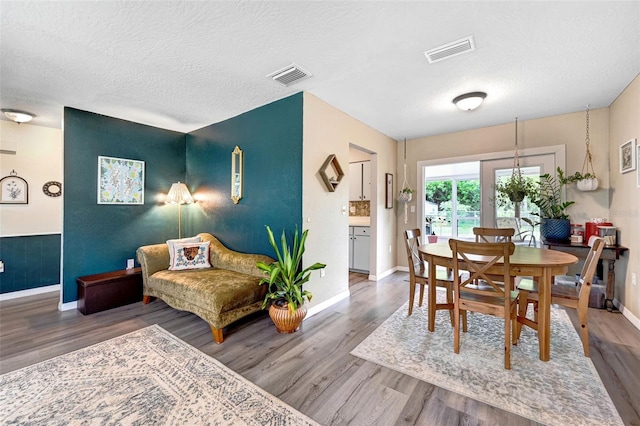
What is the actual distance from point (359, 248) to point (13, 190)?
17.4 feet

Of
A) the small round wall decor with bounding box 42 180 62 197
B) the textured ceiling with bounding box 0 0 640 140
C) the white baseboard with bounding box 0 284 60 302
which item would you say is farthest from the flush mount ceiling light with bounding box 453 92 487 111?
the white baseboard with bounding box 0 284 60 302

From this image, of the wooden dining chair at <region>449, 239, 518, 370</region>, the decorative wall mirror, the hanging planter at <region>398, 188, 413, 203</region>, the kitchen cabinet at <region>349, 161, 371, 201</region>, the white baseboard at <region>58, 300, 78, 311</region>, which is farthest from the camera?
the kitchen cabinet at <region>349, 161, 371, 201</region>

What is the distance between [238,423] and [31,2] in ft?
9.46

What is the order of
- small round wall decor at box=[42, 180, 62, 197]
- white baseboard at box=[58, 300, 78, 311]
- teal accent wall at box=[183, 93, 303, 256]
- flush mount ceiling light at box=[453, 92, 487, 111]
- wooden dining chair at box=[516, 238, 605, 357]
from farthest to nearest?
small round wall decor at box=[42, 180, 62, 197], white baseboard at box=[58, 300, 78, 311], teal accent wall at box=[183, 93, 303, 256], flush mount ceiling light at box=[453, 92, 487, 111], wooden dining chair at box=[516, 238, 605, 357]

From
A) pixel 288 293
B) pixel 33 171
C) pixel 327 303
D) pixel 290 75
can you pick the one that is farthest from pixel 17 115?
pixel 327 303

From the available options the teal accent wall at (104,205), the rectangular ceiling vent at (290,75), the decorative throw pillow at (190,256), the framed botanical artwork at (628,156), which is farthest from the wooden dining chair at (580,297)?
the teal accent wall at (104,205)

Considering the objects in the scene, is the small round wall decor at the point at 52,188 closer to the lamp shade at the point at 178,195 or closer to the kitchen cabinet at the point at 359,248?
the lamp shade at the point at 178,195

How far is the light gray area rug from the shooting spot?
166cm

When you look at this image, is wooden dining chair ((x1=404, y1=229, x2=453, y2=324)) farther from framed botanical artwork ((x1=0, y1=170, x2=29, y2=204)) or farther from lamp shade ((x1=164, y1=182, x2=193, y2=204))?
framed botanical artwork ((x1=0, y1=170, x2=29, y2=204))

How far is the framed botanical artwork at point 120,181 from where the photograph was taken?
375cm

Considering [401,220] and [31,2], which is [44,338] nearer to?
[31,2]

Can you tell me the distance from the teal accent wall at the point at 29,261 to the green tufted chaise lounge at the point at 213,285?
5.81 ft

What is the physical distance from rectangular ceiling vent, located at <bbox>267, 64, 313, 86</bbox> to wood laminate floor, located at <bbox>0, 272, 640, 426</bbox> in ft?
8.35

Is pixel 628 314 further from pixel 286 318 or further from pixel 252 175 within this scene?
pixel 252 175
